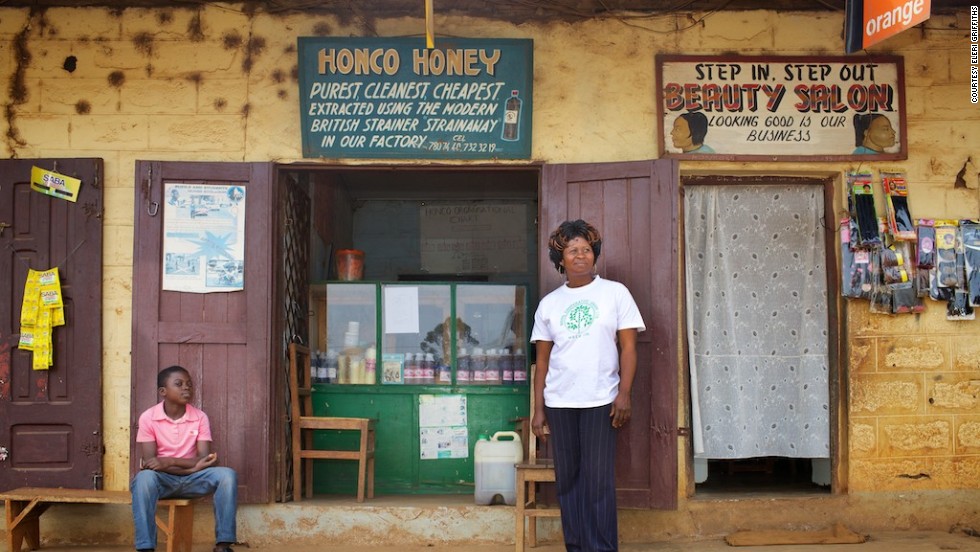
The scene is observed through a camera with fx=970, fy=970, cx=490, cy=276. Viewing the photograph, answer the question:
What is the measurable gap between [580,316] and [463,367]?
6.31ft

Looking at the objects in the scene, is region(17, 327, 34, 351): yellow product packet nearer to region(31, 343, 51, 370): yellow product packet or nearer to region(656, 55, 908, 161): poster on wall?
region(31, 343, 51, 370): yellow product packet

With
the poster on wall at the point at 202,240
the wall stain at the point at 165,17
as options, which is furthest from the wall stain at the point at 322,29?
the poster on wall at the point at 202,240

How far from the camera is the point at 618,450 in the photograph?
18.7 feet

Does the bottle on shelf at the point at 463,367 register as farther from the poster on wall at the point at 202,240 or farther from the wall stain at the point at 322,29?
the wall stain at the point at 322,29

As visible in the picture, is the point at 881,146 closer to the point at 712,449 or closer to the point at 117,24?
the point at 712,449

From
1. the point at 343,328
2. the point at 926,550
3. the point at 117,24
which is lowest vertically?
the point at 926,550

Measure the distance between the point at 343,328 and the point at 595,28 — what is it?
2.75 metres

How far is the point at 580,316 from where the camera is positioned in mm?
5172

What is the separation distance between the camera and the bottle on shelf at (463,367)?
6.89 metres

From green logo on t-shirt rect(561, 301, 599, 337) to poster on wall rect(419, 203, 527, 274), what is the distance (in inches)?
171

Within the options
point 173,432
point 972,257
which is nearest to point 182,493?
point 173,432

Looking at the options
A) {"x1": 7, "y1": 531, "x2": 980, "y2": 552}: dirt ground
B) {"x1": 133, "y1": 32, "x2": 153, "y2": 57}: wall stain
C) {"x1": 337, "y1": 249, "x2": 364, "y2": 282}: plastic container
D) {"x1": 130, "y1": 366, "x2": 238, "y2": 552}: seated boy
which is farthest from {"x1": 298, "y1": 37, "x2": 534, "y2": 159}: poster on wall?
{"x1": 7, "y1": 531, "x2": 980, "y2": 552}: dirt ground

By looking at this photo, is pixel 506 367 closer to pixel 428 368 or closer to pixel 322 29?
pixel 428 368

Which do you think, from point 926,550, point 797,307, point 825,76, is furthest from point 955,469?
point 825,76
